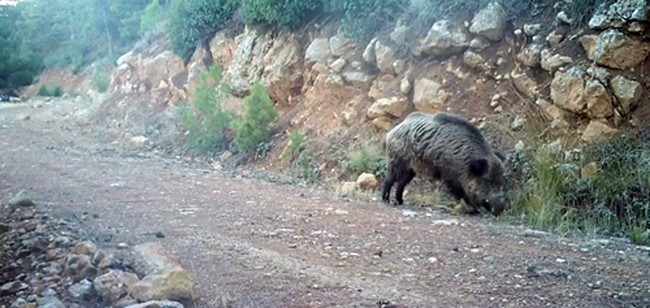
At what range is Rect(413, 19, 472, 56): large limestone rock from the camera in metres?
10.9

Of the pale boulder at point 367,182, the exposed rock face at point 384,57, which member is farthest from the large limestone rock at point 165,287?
the exposed rock face at point 384,57

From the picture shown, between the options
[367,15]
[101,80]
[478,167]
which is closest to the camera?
[478,167]

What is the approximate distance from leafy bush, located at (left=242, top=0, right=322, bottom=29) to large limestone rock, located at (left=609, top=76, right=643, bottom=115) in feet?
24.3

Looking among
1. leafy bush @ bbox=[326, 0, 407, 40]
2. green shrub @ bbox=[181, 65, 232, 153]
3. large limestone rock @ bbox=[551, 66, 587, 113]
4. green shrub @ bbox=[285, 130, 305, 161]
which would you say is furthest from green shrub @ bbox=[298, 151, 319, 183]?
large limestone rock @ bbox=[551, 66, 587, 113]

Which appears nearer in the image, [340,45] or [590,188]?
[590,188]

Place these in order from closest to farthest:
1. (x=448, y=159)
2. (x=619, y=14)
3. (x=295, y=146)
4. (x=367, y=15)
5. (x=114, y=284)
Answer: (x=114, y=284)
(x=448, y=159)
(x=619, y=14)
(x=295, y=146)
(x=367, y=15)

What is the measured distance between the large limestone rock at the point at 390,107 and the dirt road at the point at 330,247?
9.91ft

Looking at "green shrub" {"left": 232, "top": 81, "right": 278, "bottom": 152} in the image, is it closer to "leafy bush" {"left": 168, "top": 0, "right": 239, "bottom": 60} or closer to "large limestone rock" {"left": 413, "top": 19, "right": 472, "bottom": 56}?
"large limestone rock" {"left": 413, "top": 19, "right": 472, "bottom": 56}

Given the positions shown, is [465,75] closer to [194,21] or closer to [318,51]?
[318,51]

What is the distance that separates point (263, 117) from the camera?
1325 centimetres

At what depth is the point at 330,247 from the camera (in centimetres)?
527

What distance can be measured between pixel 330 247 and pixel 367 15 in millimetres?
8271

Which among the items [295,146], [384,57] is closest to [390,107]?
[384,57]

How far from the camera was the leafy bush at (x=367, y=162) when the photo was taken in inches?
405
